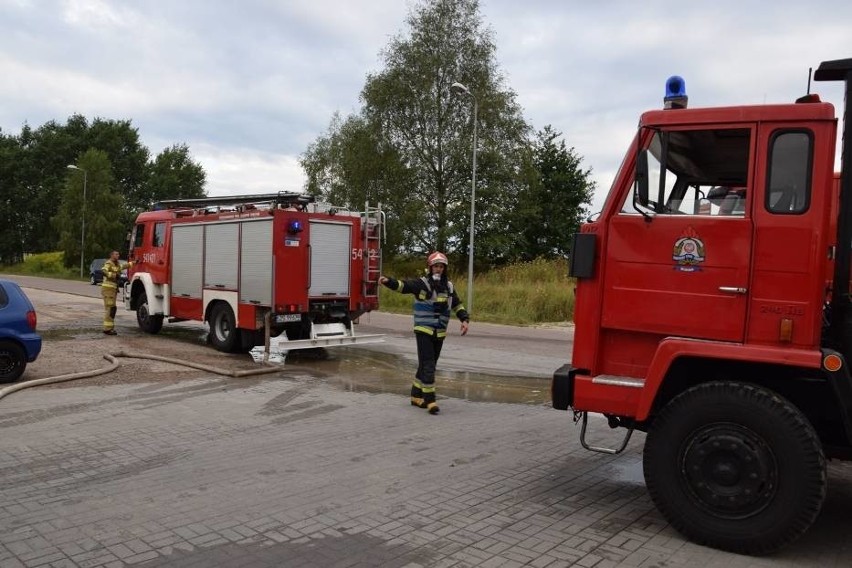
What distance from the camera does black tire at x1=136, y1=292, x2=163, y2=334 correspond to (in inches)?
574

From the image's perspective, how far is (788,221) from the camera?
12.7 feet

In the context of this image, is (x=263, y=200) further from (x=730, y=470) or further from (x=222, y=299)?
(x=730, y=470)

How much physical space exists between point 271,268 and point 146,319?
5.29 meters

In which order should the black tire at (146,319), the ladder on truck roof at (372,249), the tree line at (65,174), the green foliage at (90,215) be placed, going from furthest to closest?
the tree line at (65,174)
the green foliage at (90,215)
the black tire at (146,319)
the ladder on truck roof at (372,249)

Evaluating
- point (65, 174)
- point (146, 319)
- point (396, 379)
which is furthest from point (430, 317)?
point (65, 174)

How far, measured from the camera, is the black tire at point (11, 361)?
8.38 m

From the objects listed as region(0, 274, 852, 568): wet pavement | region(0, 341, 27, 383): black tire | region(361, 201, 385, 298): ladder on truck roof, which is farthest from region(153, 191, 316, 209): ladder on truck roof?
region(0, 341, 27, 383): black tire

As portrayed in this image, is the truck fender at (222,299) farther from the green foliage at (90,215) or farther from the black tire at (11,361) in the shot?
the green foliage at (90,215)

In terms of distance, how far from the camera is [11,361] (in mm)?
8453

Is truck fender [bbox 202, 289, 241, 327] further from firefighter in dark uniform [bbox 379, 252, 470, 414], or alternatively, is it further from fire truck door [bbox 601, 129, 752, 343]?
fire truck door [bbox 601, 129, 752, 343]

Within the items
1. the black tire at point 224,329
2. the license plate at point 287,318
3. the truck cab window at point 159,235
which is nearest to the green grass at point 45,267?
the truck cab window at point 159,235

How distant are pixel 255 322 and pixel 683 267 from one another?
8535 millimetres

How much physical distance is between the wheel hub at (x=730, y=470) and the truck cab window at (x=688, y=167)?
134 cm

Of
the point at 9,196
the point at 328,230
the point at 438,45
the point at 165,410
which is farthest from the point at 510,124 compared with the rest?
the point at 9,196
